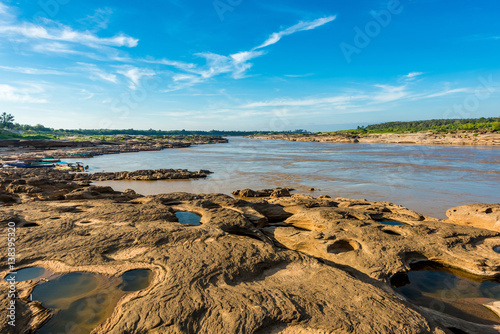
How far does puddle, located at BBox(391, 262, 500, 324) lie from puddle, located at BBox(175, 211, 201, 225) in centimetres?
Result: 708

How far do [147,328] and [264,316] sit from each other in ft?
A: 6.45

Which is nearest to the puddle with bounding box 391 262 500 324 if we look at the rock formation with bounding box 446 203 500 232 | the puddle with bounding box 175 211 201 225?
the rock formation with bounding box 446 203 500 232

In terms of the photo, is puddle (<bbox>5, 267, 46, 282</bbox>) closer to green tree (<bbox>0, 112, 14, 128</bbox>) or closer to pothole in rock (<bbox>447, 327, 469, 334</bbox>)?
pothole in rock (<bbox>447, 327, 469, 334</bbox>)

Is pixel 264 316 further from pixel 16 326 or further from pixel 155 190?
pixel 155 190

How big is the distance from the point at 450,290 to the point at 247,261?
5365mm

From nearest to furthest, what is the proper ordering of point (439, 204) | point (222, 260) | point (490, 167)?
point (222, 260) → point (439, 204) → point (490, 167)

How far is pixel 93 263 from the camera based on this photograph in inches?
246

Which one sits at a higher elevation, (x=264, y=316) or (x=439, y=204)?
(x=264, y=316)

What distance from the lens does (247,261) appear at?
20.3 ft

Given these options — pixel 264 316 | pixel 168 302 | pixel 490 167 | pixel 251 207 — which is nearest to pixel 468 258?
pixel 264 316

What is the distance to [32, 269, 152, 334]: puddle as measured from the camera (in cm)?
458

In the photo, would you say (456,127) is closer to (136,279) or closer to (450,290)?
(450,290)

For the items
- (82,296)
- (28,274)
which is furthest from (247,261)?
(28,274)

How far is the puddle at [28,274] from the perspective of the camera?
5777 mm
